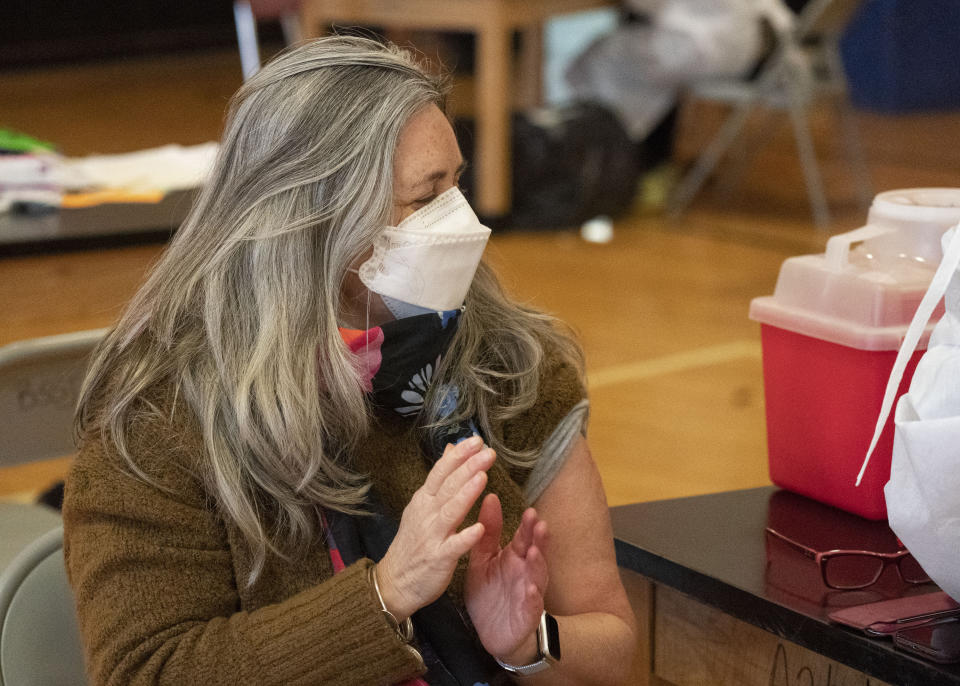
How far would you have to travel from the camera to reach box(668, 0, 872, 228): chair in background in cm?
480

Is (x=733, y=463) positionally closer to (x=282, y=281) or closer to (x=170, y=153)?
(x=170, y=153)

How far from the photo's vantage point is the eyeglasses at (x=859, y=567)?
1234 millimetres

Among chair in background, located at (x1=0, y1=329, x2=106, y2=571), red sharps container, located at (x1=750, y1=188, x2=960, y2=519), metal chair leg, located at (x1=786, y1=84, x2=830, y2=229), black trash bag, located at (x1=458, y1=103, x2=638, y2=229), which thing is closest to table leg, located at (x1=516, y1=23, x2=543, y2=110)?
black trash bag, located at (x1=458, y1=103, x2=638, y2=229)

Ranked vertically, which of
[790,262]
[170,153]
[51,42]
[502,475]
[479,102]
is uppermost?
[790,262]

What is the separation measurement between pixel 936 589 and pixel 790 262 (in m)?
0.39

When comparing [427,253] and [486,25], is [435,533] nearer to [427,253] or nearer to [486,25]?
[427,253]

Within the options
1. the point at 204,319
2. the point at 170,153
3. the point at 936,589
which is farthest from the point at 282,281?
the point at 170,153

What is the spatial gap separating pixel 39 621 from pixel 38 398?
0.54 metres

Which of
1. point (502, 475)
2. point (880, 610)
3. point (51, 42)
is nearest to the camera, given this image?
point (880, 610)

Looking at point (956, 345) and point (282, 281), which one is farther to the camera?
point (282, 281)

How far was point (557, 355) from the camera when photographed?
1.40 metres

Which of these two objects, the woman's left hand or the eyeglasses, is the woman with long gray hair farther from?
the eyeglasses

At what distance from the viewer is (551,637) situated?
120 cm

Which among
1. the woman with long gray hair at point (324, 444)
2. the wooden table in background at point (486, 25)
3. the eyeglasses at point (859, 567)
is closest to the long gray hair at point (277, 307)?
the woman with long gray hair at point (324, 444)
